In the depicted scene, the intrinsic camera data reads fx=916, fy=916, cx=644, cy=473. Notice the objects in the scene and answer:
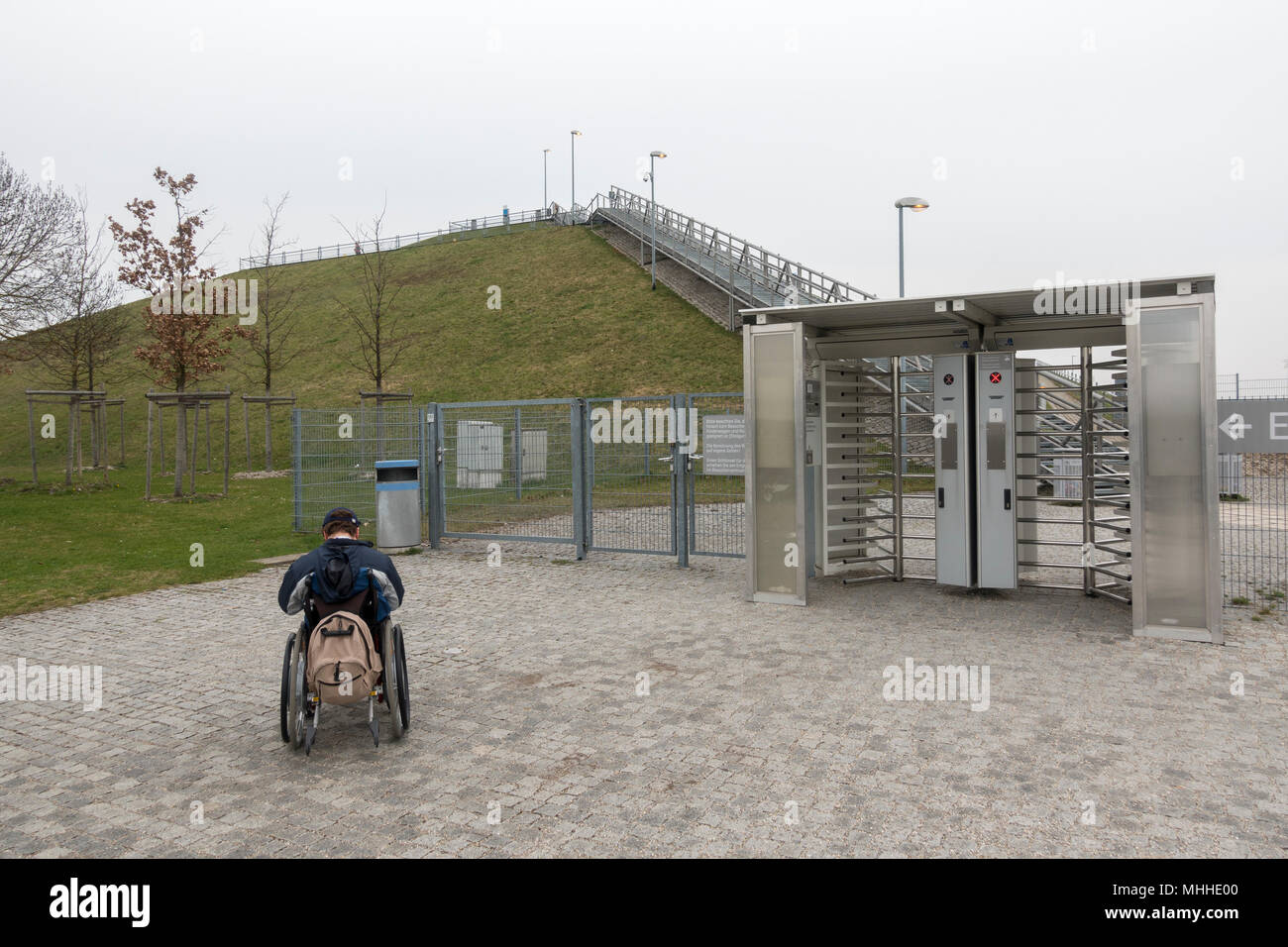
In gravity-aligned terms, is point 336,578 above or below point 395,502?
below

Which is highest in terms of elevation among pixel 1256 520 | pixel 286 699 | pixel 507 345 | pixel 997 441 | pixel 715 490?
pixel 507 345

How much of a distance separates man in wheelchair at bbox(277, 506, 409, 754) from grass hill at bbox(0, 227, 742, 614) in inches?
258

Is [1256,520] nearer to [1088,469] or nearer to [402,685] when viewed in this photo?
[1088,469]

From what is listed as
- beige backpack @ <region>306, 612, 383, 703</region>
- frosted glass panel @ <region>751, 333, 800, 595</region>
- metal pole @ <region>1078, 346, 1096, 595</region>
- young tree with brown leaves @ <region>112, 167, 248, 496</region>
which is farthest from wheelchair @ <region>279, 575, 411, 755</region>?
young tree with brown leaves @ <region>112, 167, 248, 496</region>

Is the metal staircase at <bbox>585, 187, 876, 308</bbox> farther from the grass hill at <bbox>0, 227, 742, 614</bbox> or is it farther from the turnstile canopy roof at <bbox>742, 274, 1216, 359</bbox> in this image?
the turnstile canopy roof at <bbox>742, 274, 1216, 359</bbox>

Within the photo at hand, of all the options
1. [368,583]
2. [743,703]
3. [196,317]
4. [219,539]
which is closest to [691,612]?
[743,703]

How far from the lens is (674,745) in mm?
5719

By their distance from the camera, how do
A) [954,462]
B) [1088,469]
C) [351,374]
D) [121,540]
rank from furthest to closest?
[351,374]
[121,540]
[954,462]
[1088,469]

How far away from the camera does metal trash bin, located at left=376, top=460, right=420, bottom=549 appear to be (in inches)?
564

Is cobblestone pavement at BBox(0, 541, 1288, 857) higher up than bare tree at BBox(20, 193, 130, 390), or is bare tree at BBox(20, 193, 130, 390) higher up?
bare tree at BBox(20, 193, 130, 390)

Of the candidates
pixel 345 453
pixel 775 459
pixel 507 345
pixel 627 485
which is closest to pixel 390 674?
pixel 775 459

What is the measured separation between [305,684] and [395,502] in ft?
29.6

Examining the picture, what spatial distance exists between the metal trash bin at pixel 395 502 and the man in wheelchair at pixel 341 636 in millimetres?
8563

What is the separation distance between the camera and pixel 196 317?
22.6 metres
